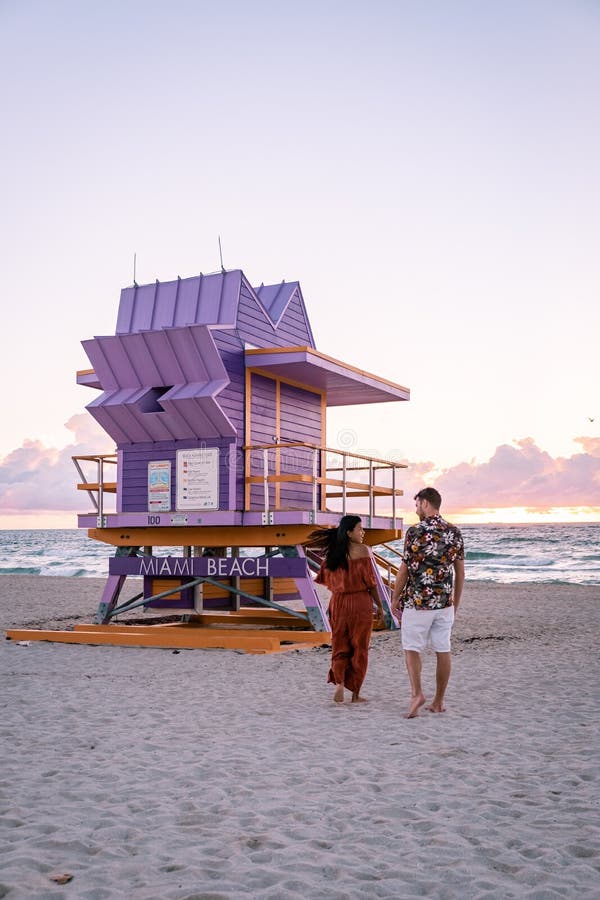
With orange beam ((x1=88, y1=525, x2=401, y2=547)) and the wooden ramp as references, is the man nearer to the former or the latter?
the wooden ramp

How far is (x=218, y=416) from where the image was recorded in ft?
47.6

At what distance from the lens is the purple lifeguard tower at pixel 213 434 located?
14.7 m

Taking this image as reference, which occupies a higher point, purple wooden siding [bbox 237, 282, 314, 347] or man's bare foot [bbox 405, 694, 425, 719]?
purple wooden siding [bbox 237, 282, 314, 347]

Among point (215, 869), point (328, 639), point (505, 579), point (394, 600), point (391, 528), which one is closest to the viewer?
point (215, 869)

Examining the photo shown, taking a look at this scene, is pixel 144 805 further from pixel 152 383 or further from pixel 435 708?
pixel 152 383

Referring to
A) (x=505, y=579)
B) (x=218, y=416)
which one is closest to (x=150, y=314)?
(x=218, y=416)

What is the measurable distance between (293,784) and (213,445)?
29.5 ft

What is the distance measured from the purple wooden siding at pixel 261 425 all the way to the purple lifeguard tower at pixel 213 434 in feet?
0.06

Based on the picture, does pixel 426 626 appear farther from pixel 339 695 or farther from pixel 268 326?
pixel 268 326

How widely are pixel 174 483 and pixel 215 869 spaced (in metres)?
10.9

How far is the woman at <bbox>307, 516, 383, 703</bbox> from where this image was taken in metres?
9.42

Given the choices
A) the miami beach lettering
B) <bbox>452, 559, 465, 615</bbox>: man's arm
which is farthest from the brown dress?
the miami beach lettering

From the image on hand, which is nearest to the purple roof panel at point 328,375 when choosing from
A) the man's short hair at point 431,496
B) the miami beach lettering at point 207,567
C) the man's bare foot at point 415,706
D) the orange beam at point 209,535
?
the orange beam at point 209,535

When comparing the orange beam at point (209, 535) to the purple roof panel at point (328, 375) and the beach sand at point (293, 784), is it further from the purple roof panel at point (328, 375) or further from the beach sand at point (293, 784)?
the beach sand at point (293, 784)
